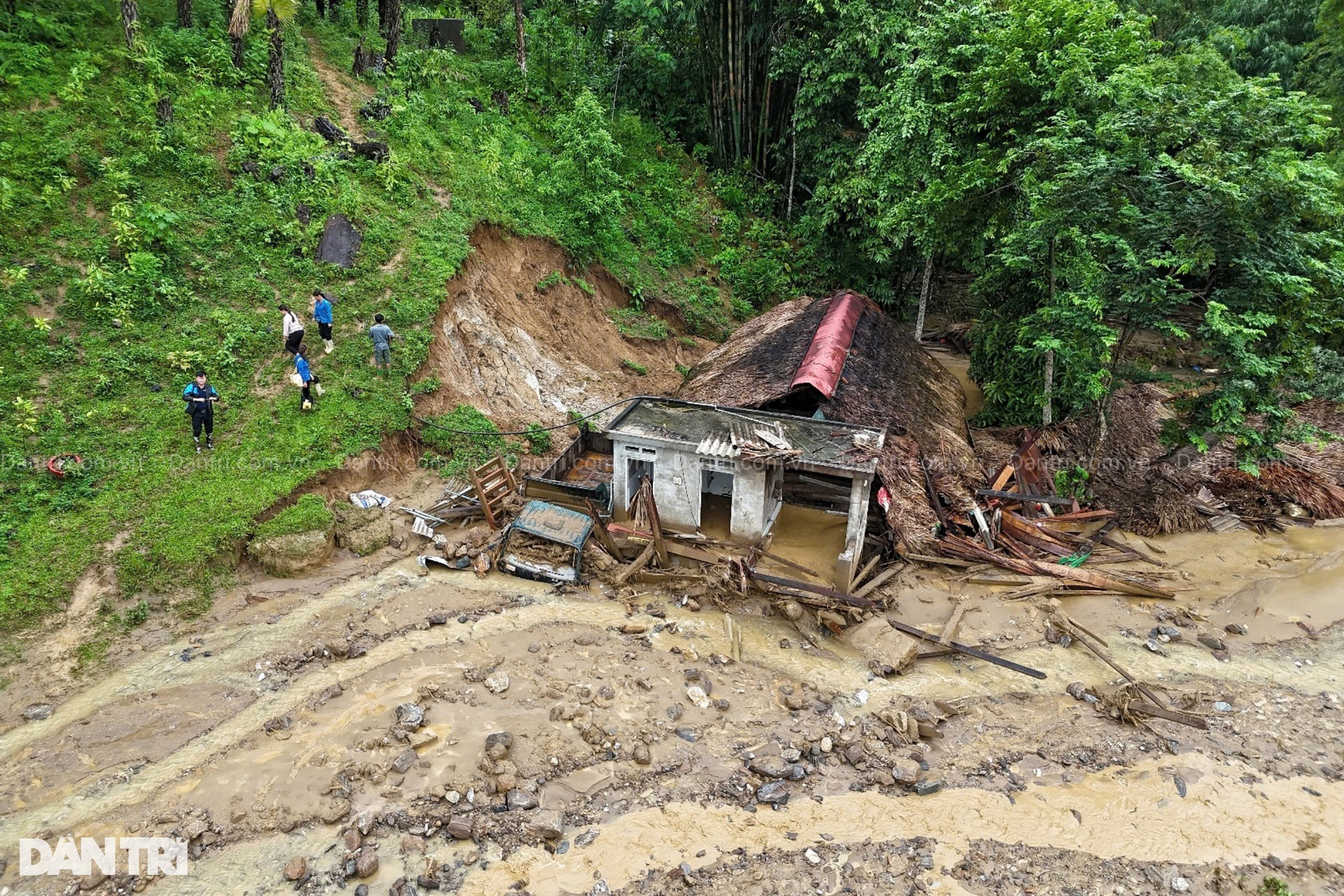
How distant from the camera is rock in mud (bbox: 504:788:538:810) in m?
8.61

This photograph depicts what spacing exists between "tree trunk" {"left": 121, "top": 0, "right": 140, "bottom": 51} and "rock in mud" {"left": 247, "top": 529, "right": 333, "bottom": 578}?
44.3 ft

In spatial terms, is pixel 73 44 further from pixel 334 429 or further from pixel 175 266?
pixel 334 429

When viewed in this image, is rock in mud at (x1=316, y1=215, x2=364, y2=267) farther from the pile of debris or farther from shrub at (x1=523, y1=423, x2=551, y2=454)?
the pile of debris

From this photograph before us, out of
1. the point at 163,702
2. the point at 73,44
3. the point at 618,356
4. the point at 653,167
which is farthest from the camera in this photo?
the point at 653,167

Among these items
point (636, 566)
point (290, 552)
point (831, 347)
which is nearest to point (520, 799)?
point (636, 566)

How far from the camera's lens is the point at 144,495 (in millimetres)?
11797

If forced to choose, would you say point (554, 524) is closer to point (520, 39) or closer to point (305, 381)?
point (305, 381)

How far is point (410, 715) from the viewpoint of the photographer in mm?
9609

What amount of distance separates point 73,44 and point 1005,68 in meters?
21.6

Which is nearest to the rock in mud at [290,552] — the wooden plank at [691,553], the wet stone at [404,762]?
the wet stone at [404,762]

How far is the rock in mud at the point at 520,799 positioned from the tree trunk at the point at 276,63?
1835 centimetres

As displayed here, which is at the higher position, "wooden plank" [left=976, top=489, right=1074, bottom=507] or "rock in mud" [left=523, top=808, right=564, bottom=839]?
"wooden plank" [left=976, top=489, right=1074, bottom=507]

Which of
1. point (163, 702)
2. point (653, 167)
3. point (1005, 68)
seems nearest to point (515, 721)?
point (163, 702)

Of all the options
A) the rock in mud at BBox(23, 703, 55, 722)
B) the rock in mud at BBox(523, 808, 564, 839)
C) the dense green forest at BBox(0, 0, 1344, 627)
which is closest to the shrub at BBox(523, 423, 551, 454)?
the dense green forest at BBox(0, 0, 1344, 627)
